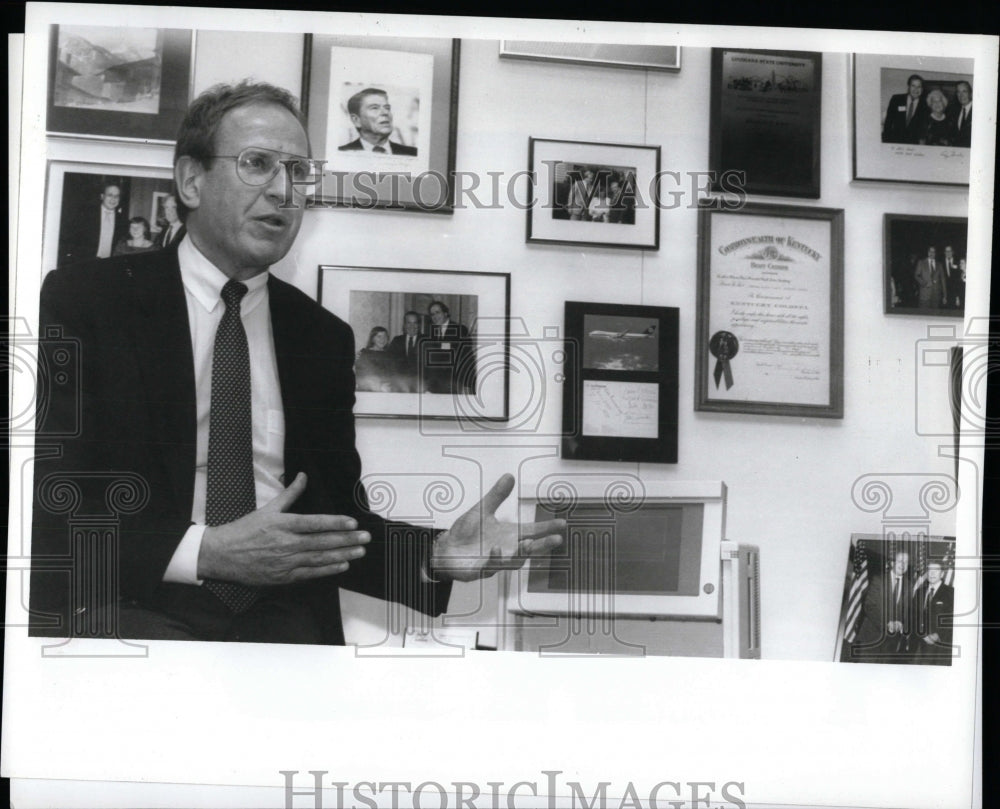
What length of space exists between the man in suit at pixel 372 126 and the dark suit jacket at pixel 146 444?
0.37m

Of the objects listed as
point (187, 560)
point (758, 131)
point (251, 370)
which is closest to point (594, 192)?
point (758, 131)

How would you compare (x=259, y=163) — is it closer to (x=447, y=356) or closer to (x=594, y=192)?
(x=447, y=356)

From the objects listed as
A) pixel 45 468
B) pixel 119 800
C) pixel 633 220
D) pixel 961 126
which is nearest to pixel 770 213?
pixel 633 220

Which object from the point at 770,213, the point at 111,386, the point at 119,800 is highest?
the point at 770,213

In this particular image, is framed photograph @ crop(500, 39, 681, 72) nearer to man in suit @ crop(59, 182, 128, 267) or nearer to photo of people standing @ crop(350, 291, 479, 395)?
photo of people standing @ crop(350, 291, 479, 395)

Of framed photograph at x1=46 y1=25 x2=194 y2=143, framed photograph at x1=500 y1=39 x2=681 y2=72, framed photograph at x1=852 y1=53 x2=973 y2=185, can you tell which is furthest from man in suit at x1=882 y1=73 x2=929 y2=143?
framed photograph at x1=46 y1=25 x2=194 y2=143

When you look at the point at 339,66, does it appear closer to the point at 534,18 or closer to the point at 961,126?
the point at 534,18

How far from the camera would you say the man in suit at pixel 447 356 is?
2301 millimetres

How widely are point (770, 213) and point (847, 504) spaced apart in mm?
680

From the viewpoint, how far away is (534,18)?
2348 mm

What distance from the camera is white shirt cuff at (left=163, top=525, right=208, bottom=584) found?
2230mm

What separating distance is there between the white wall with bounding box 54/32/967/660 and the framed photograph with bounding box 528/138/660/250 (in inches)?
1.1

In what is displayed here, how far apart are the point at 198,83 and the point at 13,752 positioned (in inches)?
61.1

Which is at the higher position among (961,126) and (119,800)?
(961,126)
